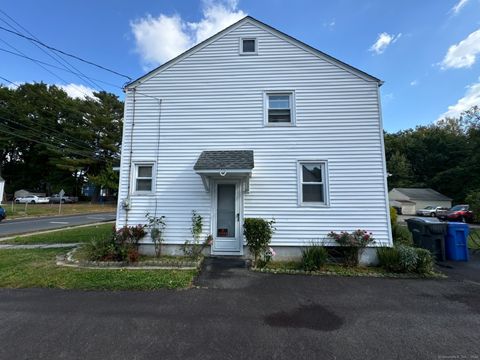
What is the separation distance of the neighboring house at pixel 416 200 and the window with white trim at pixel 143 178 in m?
40.0

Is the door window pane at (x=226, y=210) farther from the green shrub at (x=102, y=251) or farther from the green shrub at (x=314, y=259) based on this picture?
the green shrub at (x=102, y=251)

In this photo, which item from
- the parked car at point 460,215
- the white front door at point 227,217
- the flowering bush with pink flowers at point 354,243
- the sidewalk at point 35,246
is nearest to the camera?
the flowering bush with pink flowers at point 354,243

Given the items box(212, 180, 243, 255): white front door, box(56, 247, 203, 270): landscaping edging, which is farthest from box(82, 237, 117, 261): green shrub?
box(212, 180, 243, 255): white front door

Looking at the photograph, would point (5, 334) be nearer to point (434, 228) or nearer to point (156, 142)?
point (156, 142)

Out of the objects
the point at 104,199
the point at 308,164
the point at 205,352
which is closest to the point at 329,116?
the point at 308,164

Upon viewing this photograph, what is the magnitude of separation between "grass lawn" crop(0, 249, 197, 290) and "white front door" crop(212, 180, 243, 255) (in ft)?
5.51

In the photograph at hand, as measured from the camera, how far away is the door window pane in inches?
303

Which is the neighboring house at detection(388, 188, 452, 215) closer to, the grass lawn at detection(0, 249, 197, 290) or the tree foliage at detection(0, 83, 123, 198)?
the grass lawn at detection(0, 249, 197, 290)

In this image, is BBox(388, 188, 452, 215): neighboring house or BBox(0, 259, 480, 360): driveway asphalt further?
BBox(388, 188, 452, 215): neighboring house

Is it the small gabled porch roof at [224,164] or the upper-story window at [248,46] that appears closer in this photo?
the small gabled porch roof at [224,164]

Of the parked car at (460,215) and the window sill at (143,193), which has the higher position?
the window sill at (143,193)

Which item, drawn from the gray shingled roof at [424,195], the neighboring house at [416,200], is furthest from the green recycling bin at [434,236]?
the gray shingled roof at [424,195]

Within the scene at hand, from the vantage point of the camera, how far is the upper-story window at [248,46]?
8.34m

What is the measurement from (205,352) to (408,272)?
18.9 ft
